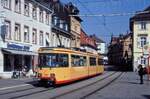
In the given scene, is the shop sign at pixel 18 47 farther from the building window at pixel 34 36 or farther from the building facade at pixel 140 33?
the building facade at pixel 140 33

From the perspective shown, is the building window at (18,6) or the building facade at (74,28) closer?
the building window at (18,6)

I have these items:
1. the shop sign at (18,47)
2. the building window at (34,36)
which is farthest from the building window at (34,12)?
the shop sign at (18,47)

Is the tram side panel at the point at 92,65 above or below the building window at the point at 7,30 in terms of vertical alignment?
below

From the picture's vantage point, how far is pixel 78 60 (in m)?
35.9

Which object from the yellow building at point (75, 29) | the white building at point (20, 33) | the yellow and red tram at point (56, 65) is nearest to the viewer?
the yellow and red tram at point (56, 65)

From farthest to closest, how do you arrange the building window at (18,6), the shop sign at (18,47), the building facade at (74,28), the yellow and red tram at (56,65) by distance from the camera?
the building facade at (74,28) → the building window at (18,6) → the shop sign at (18,47) → the yellow and red tram at (56,65)

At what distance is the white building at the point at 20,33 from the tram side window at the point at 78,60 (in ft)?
29.2

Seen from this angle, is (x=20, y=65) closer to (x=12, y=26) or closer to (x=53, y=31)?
(x=12, y=26)

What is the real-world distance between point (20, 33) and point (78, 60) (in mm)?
15199

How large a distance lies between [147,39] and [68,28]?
14.4 meters

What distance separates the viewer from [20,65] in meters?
50.2

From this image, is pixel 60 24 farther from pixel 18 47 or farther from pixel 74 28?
pixel 18 47

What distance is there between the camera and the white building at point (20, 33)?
4475 cm

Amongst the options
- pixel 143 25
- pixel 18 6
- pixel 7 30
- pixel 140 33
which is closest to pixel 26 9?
pixel 18 6
